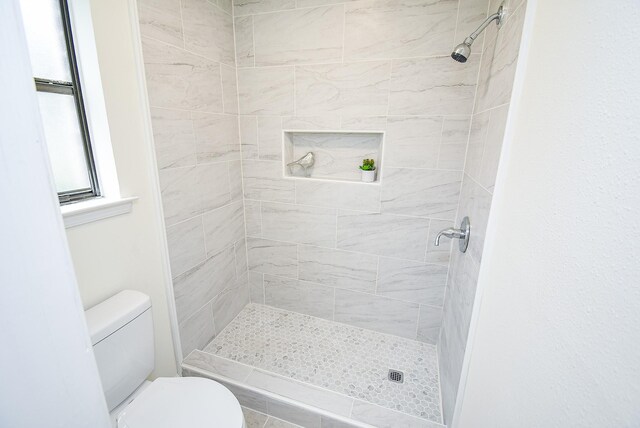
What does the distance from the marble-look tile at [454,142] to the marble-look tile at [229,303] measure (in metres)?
1.71

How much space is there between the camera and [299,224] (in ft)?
6.48

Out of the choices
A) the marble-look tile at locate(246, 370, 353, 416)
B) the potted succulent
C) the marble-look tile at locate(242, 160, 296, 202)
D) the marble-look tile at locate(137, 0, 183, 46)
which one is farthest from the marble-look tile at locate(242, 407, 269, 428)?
the marble-look tile at locate(137, 0, 183, 46)

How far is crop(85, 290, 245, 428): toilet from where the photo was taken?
3.21 ft

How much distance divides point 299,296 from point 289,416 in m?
0.82

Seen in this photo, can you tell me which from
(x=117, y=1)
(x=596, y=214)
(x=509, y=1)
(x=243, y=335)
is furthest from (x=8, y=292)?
(x=243, y=335)

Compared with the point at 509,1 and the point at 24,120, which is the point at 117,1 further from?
the point at 509,1

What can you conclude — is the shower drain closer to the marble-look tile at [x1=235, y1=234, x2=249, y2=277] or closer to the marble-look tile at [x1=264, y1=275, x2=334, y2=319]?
the marble-look tile at [x1=264, y1=275, x2=334, y2=319]

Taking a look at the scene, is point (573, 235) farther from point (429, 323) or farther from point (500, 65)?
point (429, 323)

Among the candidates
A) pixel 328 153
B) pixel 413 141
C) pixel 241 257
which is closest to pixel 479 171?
pixel 413 141

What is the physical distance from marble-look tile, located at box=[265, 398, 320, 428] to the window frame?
134cm

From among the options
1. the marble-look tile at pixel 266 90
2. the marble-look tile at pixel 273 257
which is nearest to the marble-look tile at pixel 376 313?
the marble-look tile at pixel 273 257

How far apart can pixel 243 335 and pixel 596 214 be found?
79.9 inches

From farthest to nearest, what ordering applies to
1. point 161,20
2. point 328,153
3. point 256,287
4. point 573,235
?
point 256,287 < point 328,153 < point 161,20 < point 573,235

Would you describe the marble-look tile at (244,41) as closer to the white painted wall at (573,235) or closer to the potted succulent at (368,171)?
the potted succulent at (368,171)
